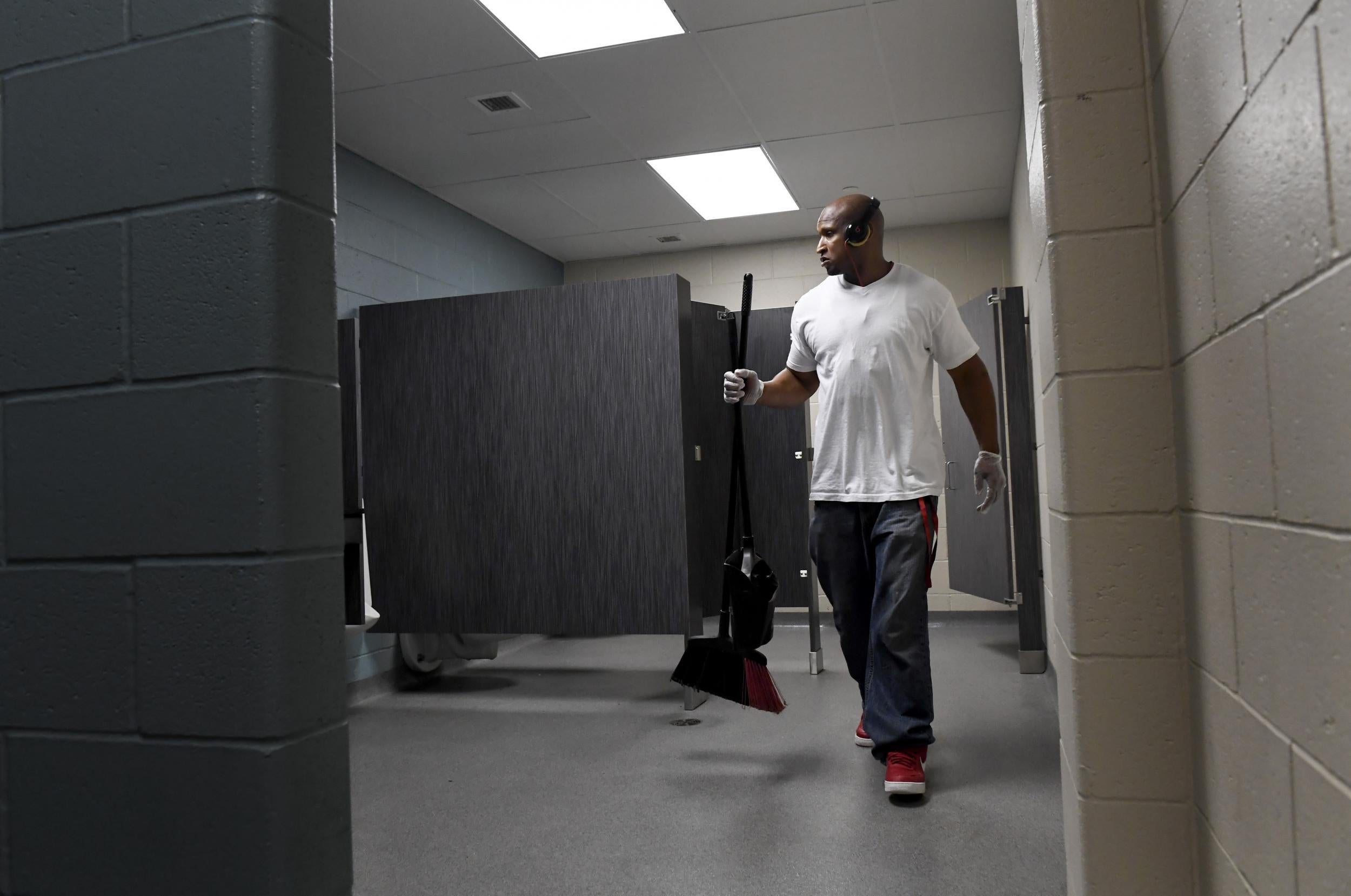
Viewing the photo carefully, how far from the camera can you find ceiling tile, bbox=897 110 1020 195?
4.20 metres

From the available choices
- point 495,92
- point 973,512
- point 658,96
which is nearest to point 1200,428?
point 658,96

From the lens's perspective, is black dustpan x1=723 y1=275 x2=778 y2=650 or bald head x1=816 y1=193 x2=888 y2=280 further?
black dustpan x1=723 y1=275 x2=778 y2=650

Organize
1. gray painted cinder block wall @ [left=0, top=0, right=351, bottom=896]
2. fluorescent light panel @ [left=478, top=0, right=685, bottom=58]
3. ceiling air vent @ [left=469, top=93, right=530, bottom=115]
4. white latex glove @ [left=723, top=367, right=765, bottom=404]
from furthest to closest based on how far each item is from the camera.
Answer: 1. ceiling air vent @ [left=469, top=93, right=530, bottom=115]
2. fluorescent light panel @ [left=478, top=0, right=685, bottom=58]
3. white latex glove @ [left=723, top=367, right=765, bottom=404]
4. gray painted cinder block wall @ [left=0, top=0, right=351, bottom=896]

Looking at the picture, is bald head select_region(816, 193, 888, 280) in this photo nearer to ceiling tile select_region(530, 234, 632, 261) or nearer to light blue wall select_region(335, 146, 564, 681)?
light blue wall select_region(335, 146, 564, 681)

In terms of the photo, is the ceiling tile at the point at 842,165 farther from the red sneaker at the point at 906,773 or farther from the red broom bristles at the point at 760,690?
the red sneaker at the point at 906,773

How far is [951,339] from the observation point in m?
2.46

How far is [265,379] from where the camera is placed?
1006mm

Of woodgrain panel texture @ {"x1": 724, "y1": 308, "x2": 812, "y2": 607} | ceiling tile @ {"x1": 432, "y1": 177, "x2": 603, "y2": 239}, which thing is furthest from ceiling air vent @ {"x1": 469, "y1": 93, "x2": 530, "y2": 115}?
woodgrain panel texture @ {"x1": 724, "y1": 308, "x2": 812, "y2": 607}

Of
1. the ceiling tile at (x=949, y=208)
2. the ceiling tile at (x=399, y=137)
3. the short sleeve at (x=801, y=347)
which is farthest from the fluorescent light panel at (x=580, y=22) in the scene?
the ceiling tile at (x=949, y=208)

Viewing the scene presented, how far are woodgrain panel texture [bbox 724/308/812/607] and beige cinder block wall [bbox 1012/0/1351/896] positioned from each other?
2971mm

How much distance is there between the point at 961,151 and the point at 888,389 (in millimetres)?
2604

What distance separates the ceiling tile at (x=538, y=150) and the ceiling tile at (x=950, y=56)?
1307 mm

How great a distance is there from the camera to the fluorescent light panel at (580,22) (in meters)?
3.03

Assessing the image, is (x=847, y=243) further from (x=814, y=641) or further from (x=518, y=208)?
(x=518, y=208)
